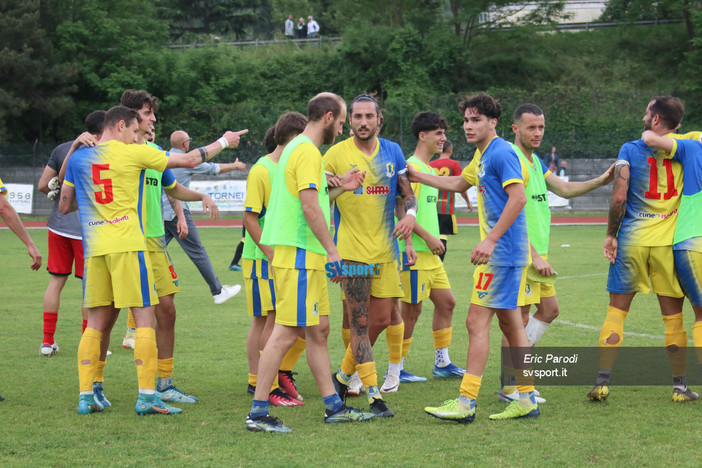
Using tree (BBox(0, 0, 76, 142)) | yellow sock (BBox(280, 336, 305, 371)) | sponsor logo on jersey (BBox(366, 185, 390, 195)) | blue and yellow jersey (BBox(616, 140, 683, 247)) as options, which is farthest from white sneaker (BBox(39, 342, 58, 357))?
tree (BBox(0, 0, 76, 142))

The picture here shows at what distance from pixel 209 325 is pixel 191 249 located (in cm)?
96

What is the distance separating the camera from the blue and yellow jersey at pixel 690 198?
238 inches

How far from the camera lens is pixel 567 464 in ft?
14.9

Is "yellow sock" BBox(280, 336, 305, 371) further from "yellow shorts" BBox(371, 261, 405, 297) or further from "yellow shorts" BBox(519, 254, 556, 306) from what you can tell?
"yellow shorts" BBox(519, 254, 556, 306)

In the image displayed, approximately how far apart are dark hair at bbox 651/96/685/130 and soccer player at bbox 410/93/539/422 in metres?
1.39

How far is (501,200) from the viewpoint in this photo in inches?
221

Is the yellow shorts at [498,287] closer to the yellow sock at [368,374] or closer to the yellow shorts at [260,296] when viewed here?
the yellow sock at [368,374]

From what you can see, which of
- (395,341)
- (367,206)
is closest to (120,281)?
(367,206)

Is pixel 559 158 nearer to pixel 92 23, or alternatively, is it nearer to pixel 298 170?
pixel 92 23

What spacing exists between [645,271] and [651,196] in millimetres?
595

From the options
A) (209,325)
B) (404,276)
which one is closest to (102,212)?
(404,276)

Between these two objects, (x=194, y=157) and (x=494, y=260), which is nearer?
(x=494, y=260)

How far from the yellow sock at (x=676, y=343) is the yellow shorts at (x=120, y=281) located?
4.02 meters

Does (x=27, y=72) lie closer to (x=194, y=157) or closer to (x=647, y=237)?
(x=194, y=157)
